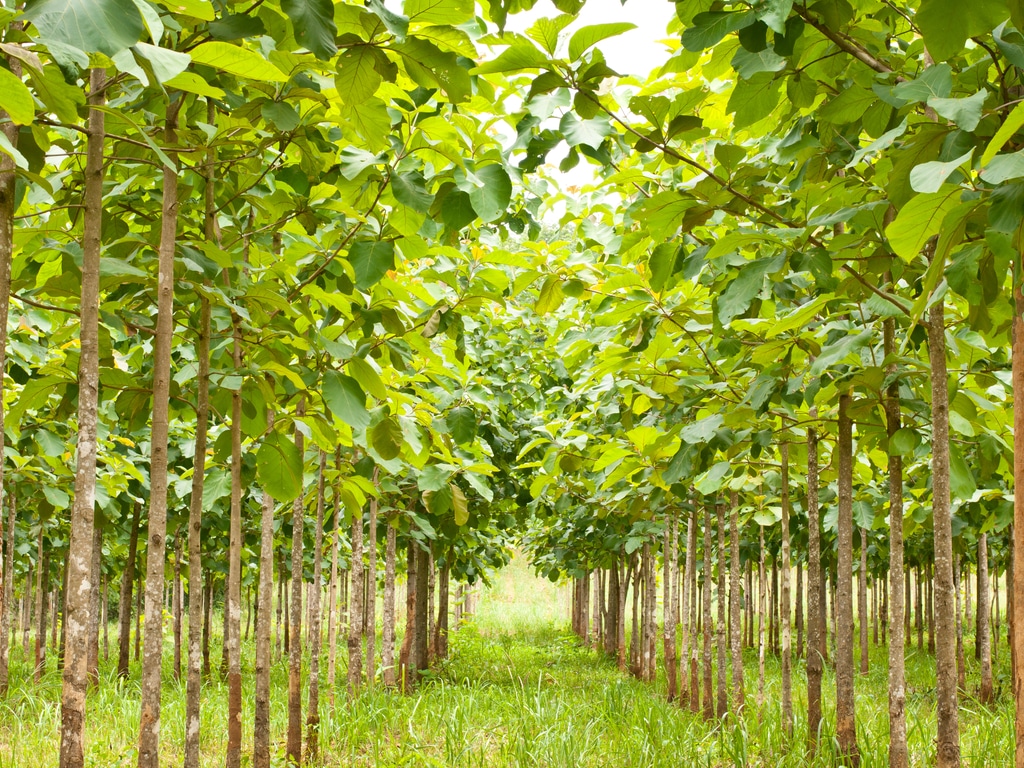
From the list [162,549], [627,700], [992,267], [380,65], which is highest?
[380,65]

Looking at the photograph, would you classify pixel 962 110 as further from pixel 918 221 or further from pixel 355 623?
pixel 355 623

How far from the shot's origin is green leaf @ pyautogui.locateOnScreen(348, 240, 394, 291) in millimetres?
2635

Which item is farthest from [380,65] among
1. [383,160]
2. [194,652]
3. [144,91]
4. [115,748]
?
[115,748]

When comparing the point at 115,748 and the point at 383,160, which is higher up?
the point at 383,160

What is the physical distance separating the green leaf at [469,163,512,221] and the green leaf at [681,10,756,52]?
0.61 meters

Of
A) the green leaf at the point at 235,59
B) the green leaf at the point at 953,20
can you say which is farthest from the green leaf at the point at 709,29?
the green leaf at the point at 235,59

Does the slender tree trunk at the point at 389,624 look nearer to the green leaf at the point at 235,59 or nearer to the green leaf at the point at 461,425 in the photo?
the green leaf at the point at 461,425

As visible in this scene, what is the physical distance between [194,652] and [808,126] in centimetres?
261

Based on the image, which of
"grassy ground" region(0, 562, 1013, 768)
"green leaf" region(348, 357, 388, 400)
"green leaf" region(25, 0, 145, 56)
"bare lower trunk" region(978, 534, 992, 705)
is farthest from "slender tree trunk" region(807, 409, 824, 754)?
"bare lower trunk" region(978, 534, 992, 705)

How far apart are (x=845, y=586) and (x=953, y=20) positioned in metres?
2.73

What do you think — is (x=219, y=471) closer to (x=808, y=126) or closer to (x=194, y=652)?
(x=194, y=652)

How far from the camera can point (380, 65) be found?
1899 mm

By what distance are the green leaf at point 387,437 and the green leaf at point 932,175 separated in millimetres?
2175

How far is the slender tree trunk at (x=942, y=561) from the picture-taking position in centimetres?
248
